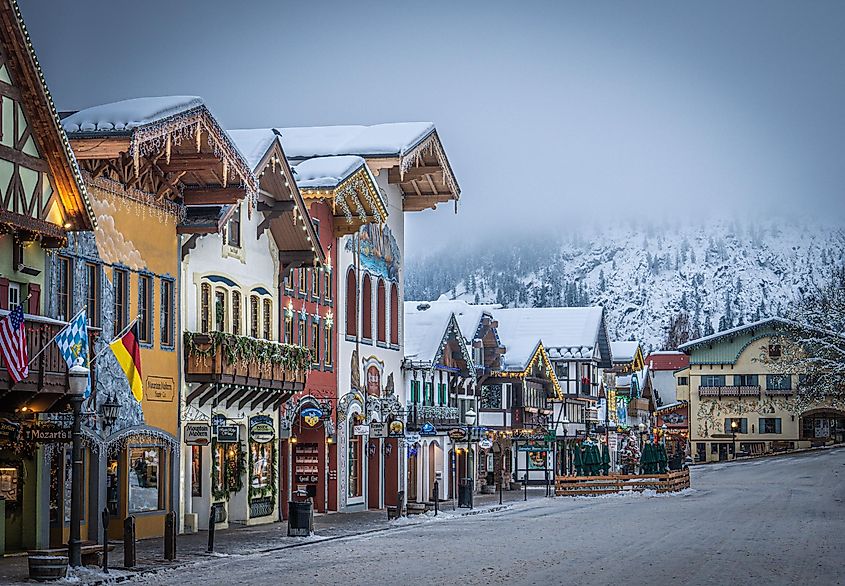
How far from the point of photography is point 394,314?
182 feet

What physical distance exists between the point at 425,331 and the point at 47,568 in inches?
1518

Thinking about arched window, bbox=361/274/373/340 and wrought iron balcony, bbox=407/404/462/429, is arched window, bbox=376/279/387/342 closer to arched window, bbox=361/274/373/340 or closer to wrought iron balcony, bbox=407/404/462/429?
arched window, bbox=361/274/373/340

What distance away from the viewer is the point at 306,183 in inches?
1820

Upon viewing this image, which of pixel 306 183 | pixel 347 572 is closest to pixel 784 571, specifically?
pixel 347 572

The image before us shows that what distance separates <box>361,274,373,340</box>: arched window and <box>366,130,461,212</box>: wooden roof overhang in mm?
4162

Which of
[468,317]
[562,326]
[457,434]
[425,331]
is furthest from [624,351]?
[457,434]

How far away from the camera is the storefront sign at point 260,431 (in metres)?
40.8

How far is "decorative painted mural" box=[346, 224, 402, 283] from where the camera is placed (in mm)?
51438

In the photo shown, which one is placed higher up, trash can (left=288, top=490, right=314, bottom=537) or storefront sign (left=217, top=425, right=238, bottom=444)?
storefront sign (left=217, top=425, right=238, bottom=444)

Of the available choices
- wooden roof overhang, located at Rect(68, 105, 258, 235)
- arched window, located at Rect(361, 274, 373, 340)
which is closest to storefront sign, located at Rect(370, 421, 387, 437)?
arched window, located at Rect(361, 274, 373, 340)

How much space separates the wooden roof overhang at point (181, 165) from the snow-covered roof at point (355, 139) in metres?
12.0

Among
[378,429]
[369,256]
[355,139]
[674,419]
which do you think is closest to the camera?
[369,256]

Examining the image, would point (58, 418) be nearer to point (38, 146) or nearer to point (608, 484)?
point (38, 146)

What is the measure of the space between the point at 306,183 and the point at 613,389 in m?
63.7
